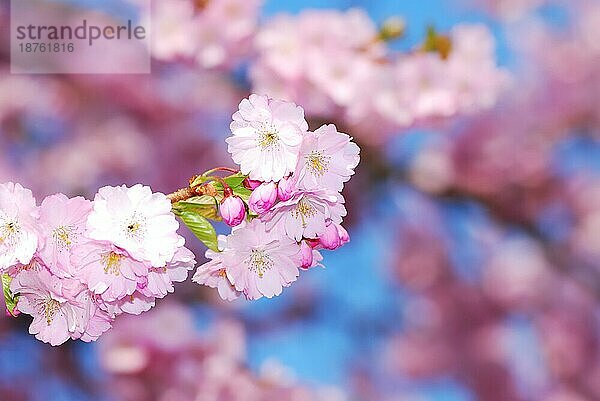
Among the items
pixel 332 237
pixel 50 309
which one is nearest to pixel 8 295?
pixel 50 309

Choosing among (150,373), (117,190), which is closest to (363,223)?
(150,373)

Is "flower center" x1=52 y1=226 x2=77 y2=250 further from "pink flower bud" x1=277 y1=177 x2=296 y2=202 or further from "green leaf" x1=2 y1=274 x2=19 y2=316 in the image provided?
"pink flower bud" x1=277 y1=177 x2=296 y2=202

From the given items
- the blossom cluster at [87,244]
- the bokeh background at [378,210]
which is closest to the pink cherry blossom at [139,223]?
the blossom cluster at [87,244]

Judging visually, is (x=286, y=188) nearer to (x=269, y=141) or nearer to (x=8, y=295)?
(x=269, y=141)

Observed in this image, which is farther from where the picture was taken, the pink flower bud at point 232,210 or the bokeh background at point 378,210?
the bokeh background at point 378,210

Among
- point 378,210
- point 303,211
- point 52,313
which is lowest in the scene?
point 378,210

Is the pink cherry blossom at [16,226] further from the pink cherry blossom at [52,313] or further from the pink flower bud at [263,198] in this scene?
the pink flower bud at [263,198]
